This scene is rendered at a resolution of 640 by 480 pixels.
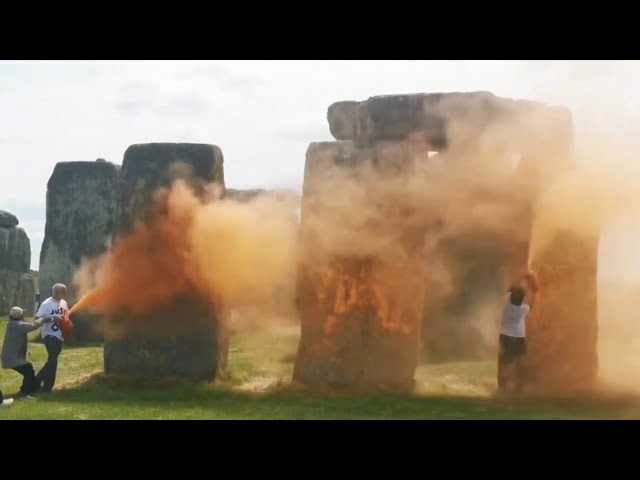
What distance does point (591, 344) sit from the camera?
509 inches

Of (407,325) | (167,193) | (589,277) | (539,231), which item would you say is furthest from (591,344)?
(167,193)

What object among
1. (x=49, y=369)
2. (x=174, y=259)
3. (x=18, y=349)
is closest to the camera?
(x=18, y=349)

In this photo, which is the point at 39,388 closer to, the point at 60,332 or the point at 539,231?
the point at 60,332

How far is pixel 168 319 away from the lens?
43.4 ft

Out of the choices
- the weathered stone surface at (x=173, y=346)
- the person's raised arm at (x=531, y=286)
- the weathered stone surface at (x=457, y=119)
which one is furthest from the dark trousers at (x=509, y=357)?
the weathered stone surface at (x=173, y=346)

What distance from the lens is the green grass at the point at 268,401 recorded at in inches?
407

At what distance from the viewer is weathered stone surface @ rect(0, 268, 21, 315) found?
2575cm

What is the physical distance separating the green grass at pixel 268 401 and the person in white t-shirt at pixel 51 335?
291 millimetres

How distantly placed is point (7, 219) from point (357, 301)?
18087 mm

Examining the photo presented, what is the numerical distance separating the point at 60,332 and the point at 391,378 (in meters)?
4.90

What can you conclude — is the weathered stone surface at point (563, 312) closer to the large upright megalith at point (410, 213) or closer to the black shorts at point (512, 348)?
the large upright megalith at point (410, 213)

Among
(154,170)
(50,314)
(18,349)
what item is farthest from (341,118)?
(18,349)

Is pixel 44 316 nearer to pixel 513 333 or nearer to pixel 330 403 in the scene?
pixel 330 403

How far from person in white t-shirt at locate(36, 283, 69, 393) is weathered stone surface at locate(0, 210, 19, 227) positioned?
1583 centimetres
